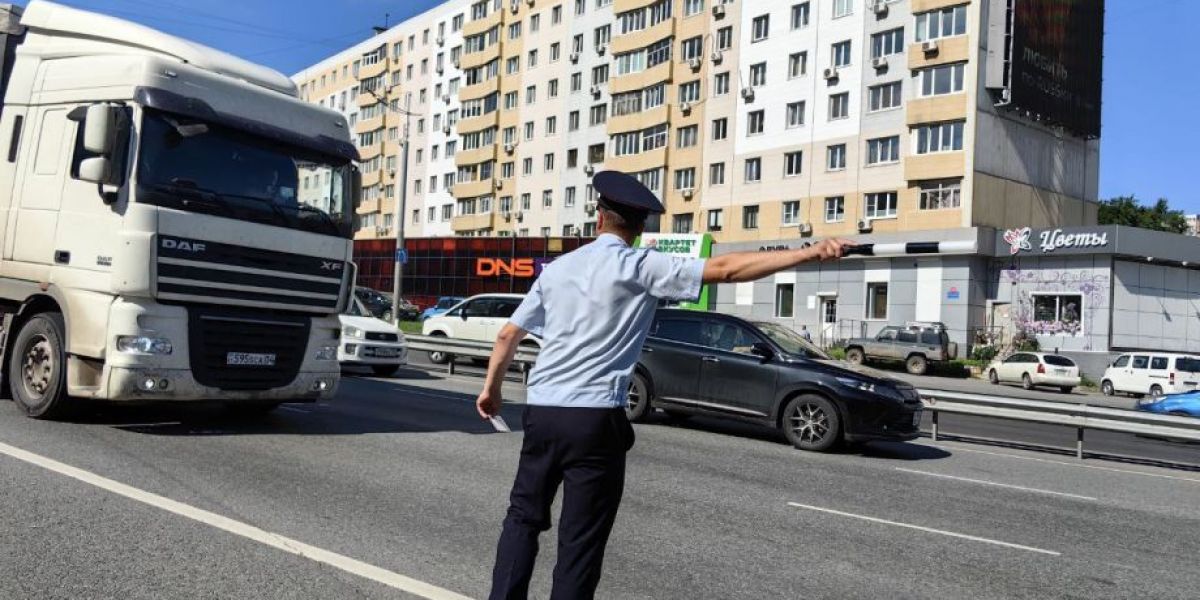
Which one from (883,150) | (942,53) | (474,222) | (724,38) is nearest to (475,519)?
(942,53)

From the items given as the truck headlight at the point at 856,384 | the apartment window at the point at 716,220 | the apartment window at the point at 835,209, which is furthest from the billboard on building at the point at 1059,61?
the truck headlight at the point at 856,384

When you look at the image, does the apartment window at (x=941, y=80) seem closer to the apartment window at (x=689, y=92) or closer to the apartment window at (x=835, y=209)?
the apartment window at (x=835, y=209)

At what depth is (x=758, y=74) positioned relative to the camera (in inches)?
2045

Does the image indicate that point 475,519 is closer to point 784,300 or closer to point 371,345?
point 371,345

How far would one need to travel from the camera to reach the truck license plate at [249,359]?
29.8ft

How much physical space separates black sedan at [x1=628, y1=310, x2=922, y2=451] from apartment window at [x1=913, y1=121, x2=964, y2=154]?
109ft

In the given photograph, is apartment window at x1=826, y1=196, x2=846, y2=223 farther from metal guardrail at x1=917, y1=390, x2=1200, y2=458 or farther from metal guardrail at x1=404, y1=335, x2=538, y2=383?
metal guardrail at x1=917, y1=390, x2=1200, y2=458

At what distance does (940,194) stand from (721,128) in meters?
14.9

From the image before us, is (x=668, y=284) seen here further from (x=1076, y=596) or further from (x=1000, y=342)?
(x=1000, y=342)

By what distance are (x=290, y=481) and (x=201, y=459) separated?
44.9 inches

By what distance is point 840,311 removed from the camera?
46.4 meters

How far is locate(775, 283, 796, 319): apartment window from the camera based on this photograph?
161 ft

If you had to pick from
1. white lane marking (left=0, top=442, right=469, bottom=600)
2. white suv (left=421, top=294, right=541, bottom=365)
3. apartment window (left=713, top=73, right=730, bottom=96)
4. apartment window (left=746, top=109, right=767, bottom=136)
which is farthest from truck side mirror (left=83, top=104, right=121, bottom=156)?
apartment window (left=713, top=73, right=730, bottom=96)

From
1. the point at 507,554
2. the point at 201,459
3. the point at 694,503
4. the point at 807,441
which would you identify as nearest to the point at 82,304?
the point at 201,459
